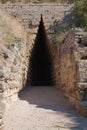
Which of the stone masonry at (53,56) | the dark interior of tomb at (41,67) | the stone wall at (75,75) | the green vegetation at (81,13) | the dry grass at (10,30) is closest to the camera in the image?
the stone masonry at (53,56)

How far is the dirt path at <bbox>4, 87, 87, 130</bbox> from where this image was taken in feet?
25.8

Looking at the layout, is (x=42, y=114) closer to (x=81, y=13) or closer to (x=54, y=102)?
(x=54, y=102)

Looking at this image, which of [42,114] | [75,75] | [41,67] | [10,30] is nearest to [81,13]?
[10,30]

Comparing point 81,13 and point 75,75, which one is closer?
point 75,75

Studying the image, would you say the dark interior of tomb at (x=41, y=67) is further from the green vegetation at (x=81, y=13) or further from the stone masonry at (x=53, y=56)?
the green vegetation at (x=81, y=13)

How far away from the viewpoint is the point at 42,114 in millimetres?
9320

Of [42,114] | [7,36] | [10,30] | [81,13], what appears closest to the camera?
[42,114]

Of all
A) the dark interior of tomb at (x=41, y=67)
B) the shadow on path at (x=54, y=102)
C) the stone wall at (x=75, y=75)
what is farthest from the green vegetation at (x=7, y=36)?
the dark interior of tomb at (x=41, y=67)

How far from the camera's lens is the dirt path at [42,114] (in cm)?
786

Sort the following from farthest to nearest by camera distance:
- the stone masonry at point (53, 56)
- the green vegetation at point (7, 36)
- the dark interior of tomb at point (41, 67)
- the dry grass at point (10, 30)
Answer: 1. the dark interior of tomb at point (41, 67)
2. the dry grass at point (10, 30)
3. the green vegetation at point (7, 36)
4. the stone masonry at point (53, 56)

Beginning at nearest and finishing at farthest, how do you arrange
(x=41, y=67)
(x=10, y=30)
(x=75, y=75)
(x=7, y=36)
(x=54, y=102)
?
1. (x=75, y=75)
2. (x=54, y=102)
3. (x=7, y=36)
4. (x=10, y=30)
5. (x=41, y=67)

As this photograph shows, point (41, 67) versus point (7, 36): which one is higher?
point (7, 36)

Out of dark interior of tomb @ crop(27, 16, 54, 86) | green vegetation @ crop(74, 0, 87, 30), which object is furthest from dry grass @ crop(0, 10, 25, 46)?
green vegetation @ crop(74, 0, 87, 30)

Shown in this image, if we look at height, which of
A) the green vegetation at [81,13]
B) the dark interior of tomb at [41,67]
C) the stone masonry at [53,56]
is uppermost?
the green vegetation at [81,13]
